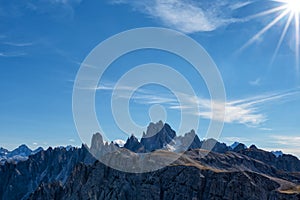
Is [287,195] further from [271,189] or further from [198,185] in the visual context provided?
[198,185]

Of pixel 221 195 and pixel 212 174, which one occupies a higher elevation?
pixel 212 174

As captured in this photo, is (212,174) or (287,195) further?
(212,174)

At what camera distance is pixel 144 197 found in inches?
7776

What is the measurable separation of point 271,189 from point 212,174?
37.5 m

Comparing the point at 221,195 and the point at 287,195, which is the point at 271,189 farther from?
the point at 221,195

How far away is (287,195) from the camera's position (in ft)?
563

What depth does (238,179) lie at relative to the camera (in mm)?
181125

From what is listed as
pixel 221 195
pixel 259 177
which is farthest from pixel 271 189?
pixel 221 195

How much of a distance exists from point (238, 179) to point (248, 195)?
10.1 m

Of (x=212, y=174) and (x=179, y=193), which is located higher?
(x=212, y=174)

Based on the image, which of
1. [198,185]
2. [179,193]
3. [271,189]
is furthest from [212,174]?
[271,189]

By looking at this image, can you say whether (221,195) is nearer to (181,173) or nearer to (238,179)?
(238,179)

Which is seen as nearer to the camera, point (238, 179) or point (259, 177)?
point (238, 179)

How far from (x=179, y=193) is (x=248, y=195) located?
4063cm
